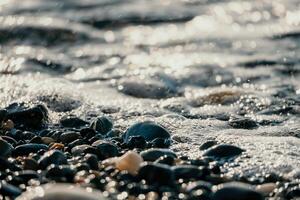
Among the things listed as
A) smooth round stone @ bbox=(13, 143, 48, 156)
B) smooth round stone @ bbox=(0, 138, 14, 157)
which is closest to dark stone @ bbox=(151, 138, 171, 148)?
smooth round stone @ bbox=(13, 143, 48, 156)

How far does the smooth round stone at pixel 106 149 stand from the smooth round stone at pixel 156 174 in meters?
0.36

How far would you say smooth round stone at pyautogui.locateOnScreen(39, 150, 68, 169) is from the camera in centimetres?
302

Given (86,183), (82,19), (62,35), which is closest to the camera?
(86,183)

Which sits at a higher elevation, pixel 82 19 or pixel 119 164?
pixel 82 19

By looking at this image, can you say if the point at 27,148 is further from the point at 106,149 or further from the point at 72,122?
the point at 72,122

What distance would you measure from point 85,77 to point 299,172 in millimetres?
2433

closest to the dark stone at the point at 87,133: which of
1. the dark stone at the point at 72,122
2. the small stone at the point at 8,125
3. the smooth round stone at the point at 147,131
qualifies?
the smooth round stone at the point at 147,131

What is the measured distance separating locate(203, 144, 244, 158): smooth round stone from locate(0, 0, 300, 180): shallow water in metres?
0.08

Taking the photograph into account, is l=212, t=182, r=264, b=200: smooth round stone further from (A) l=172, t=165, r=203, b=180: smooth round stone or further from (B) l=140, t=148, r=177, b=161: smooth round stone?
(B) l=140, t=148, r=177, b=161: smooth round stone

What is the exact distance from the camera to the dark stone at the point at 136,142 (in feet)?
11.3

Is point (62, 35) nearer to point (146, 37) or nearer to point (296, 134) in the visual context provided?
point (146, 37)

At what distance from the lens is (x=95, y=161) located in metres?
3.08

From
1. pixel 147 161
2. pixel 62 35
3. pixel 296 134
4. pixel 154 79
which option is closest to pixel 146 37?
pixel 62 35

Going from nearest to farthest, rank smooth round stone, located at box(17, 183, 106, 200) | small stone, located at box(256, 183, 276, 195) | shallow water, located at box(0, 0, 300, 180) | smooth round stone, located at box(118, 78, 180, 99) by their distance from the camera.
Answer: smooth round stone, located at box(17, 183, 106, 200) → small stone, located at box(256, 183, 276, 195) → shallow water, located at box(0, 0, 300, 180) → smooth round stone, located at box(118, 78, 180, 99)
